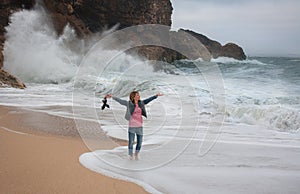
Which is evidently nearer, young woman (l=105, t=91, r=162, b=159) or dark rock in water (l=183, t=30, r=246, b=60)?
young woman (l=105, t=91, r=162, b=159)

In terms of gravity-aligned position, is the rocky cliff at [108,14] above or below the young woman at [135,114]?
above

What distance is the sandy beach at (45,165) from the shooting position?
331 cm

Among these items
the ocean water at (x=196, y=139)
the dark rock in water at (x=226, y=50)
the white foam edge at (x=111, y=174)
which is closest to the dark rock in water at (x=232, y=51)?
the dark rock in water at (x=226, y=50)

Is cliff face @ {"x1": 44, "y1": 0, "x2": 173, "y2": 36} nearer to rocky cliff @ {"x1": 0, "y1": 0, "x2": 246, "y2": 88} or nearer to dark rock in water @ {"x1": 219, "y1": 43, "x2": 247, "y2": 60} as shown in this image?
rocky cliff @ {"x1": 0, "y1": 0, "x2": 246, "y2": 88}

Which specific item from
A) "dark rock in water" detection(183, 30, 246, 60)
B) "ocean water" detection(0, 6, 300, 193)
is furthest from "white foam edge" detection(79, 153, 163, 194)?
"dark rock in water" detection(183, 30, 246, 60)

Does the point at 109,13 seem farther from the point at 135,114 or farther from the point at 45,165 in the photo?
the point at 45,165

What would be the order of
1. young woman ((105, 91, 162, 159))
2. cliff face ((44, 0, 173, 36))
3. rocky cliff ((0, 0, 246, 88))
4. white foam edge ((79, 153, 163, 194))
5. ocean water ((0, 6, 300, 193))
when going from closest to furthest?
white foam edge ((79, 153, 163, 194)) → ocean water ((0, 6, 300, 193)) → young woman ((105, 91, 162, 159)) → rocky cliff ((0, 0, 246, 88)) → cliff face ((44, 0, 173, 36))

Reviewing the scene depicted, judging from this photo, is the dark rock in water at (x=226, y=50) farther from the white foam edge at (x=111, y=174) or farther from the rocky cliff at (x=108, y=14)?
the white foam edge at (x=111, y=174)

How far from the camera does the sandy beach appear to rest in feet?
10.9

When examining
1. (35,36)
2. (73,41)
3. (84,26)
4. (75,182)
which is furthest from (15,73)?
(75,182)

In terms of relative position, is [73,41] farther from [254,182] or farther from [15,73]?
[254,182]

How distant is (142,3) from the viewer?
33.5m

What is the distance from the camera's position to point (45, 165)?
390 cm

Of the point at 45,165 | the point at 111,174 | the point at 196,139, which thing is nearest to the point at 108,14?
the point at 196,139
